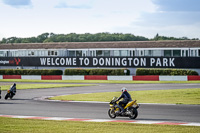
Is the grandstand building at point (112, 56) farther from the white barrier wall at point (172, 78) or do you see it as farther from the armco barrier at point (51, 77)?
the armco barrier at point (51, 77)

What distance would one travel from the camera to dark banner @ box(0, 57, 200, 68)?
2063 inches

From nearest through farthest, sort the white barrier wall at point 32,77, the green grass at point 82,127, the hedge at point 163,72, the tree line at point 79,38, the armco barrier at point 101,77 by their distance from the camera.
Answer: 1. the green grass at point 82,127
2. the armco barrier at point 101,77
3. the hedge at point 163,72
4. the white barrier wall at point 32,77
5. the tree line at point 79,38

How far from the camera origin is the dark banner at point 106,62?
52.4 m

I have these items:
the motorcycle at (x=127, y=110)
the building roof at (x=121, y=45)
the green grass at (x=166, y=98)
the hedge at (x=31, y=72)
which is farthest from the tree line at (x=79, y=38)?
the motorcycle at (x=127, y=110)

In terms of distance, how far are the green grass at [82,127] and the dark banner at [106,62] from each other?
3821 centimetres

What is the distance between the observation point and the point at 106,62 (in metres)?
57.9

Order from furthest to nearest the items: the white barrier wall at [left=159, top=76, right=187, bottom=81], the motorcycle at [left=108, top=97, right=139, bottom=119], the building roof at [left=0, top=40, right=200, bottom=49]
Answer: the building roof at [left=0, top=40, right=200, bottom=49], the white barrier wall at [left=159, top=76, right=187, bottom=81], the motorcycle at [left=108, top=97, right=139, bottom=119]

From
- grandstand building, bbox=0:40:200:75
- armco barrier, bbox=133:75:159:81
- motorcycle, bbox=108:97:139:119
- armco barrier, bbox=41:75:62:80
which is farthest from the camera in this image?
grandstand building, bbox=0:40:200:75

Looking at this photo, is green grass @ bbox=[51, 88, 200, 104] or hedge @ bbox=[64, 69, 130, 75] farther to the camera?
hedge @ bbox=[64, 69, 130, 75]

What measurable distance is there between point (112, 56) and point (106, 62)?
1334mm

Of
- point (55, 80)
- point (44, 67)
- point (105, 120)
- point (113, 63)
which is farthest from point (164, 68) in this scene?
point (105, 120)

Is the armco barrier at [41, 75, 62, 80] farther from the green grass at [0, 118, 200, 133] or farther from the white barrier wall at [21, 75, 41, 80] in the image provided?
the green grass at [0, 118, 200, 133]

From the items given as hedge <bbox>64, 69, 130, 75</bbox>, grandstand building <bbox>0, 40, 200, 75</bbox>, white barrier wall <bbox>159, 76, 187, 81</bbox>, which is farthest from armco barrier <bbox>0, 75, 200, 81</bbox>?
grandstand building <bbox>0, 40, 200, 75</bbox>

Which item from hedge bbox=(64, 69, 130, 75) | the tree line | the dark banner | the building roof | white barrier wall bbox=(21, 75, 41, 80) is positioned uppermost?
the tree line
